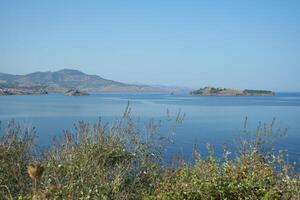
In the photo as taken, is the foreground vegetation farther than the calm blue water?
No

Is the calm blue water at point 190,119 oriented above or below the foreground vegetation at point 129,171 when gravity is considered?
below

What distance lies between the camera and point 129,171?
1125 cm

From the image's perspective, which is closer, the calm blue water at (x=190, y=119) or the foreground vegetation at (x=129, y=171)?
the foreground vegetation at (x=129, y=171)

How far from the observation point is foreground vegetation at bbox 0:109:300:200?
354 inches

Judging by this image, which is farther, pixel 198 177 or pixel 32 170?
pixel 198 177

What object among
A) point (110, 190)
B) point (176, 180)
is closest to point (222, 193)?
point (176, 180)

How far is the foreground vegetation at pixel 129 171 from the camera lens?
8.98m

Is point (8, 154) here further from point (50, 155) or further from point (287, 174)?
point (287, 174)

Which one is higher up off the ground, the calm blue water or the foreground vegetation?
the foreground vegetation

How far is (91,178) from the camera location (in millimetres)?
9312

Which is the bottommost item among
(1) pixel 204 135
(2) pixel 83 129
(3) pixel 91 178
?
(1) pixel 204 135

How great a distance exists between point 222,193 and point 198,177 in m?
0.68

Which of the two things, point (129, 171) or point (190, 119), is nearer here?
point (129, 171)

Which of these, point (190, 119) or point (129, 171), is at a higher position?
point (129, 171)
